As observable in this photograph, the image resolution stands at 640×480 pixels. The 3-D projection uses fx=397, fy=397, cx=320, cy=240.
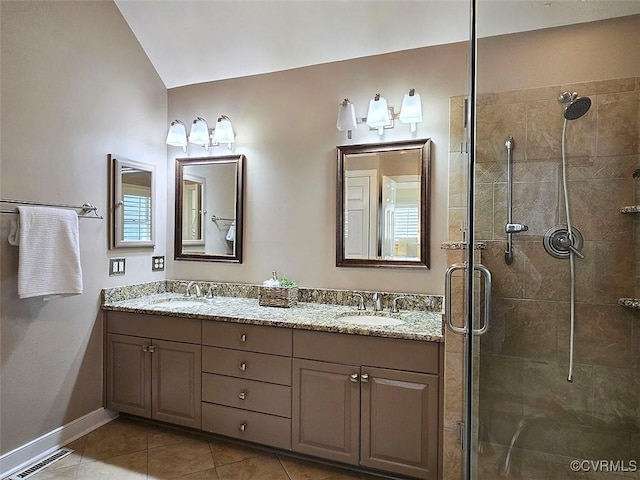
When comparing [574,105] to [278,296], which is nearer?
[574,105]

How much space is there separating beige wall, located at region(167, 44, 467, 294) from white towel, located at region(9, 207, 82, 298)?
0.94 metres

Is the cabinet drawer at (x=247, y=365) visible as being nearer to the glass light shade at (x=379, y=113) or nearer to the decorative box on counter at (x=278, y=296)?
the decorative box on counter at (x=278, y=296)

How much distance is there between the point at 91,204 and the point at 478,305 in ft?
7.75

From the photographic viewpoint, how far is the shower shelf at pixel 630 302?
1756 millimetres

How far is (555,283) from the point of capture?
6.14ft

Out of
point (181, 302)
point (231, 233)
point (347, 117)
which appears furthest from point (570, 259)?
point (181, 302)

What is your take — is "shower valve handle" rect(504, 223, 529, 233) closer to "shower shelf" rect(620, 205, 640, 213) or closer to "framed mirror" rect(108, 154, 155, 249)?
"shower shelf" rect(620, 205, 640, 213)

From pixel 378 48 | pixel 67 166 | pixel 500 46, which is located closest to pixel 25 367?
pixel 67 166

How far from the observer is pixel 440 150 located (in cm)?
241

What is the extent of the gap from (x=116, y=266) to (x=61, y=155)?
0.79 meters

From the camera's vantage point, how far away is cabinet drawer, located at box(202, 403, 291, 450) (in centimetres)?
218

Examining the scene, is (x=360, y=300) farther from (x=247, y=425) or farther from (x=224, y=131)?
(x=224, y=131)

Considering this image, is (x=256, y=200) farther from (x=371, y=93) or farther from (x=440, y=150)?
(x=440, y=150)

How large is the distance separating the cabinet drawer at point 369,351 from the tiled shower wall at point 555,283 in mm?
127
